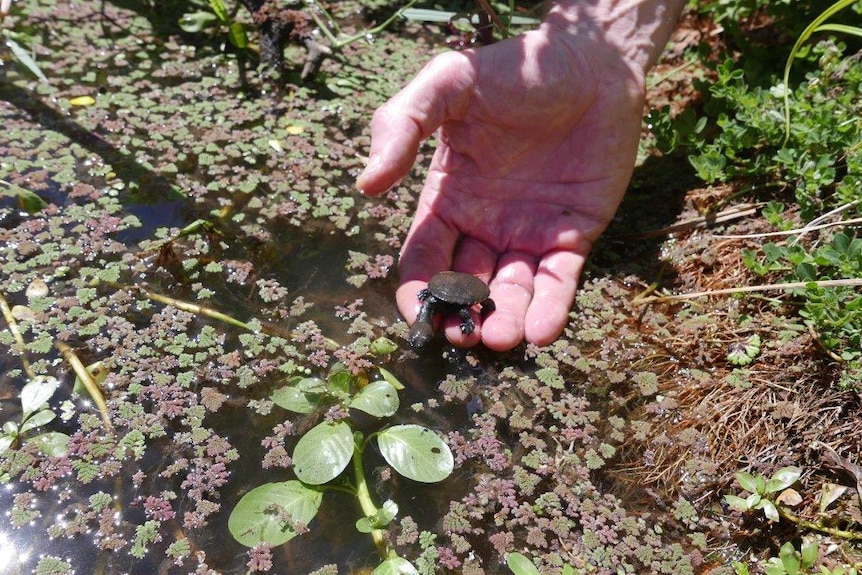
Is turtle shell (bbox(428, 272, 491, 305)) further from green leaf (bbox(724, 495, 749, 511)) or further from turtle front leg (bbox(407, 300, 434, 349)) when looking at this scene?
green leaf (bbox(724, 495, 749, 511))

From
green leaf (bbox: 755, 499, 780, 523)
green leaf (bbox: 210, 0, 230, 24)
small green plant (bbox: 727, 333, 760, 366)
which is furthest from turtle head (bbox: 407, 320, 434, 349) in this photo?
green leaf (bbox: 210, 0, 230, 24)

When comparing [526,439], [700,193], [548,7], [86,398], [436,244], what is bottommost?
[86,398]

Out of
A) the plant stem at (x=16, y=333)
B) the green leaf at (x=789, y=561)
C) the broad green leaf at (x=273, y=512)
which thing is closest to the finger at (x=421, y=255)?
the broad green leaf at (x=273, y=512)

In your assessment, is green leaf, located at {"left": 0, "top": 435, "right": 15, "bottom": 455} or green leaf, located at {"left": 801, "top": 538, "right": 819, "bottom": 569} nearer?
green leaf, located at {"left": 801, "top": 538, "right": 819, "bottom": 569}

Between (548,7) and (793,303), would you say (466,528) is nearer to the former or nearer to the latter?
(793,303)

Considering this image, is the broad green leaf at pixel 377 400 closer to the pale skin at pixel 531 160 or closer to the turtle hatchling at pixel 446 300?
the turtle hatchling at pixel 446 300

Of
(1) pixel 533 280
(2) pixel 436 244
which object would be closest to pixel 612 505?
(1) pixel 533 280

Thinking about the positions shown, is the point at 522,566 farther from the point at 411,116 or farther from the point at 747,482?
the point at 411,116
